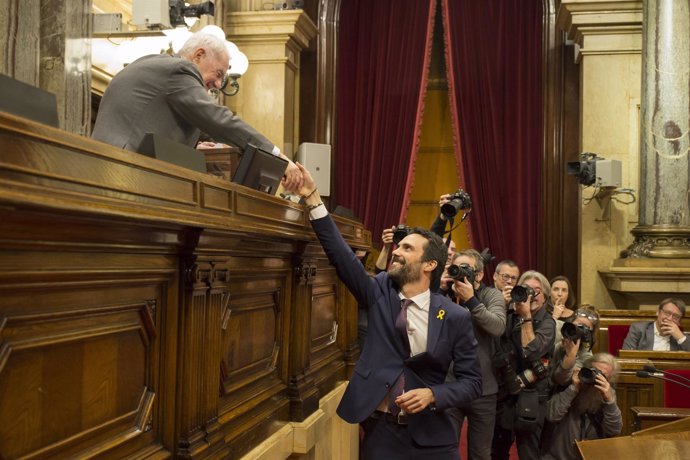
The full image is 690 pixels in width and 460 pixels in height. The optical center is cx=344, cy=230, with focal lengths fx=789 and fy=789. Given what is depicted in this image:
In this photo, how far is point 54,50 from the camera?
11.5ft

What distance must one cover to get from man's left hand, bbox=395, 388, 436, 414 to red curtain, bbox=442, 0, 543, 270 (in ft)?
16.7

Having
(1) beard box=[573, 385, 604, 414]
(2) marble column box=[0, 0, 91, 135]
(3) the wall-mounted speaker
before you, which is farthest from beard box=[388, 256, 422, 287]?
(3) the wall-mounted speaker

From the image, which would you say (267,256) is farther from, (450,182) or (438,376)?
(450,182)

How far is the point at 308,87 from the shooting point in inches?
301

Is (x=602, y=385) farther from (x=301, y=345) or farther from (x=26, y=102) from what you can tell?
(x=26, y=102)

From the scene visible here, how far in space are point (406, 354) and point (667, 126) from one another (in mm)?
4268

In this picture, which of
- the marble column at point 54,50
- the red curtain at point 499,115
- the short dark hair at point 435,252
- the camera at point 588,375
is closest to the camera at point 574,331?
the camera at point 588,375

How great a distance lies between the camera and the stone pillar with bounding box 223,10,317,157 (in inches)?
272

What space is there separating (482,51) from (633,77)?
1550mm

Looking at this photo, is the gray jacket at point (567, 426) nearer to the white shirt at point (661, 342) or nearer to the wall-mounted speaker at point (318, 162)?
the white shirt at point (661, 342)

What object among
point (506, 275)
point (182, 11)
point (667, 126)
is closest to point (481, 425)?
point (506, 275)

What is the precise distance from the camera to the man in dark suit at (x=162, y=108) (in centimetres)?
234

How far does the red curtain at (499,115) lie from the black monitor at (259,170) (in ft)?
16.9

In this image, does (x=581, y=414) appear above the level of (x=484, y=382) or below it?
below
